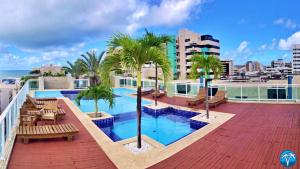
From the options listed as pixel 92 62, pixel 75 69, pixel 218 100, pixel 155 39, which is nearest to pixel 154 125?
pixel 218 100

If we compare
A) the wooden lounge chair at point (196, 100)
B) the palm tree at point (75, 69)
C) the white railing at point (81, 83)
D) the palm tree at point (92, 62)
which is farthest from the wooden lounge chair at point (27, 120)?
the palm tree at point (75, 69)

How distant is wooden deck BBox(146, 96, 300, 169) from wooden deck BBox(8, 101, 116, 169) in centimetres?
140

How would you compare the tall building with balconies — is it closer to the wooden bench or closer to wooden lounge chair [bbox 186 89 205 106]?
wooden lounge chair [bbox 186 89 205 106]

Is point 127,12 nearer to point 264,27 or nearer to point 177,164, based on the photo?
point 177,164

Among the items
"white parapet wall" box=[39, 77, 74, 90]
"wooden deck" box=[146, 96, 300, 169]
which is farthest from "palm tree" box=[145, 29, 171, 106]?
"white parapet wall" box=[39, 77, 74, 90]

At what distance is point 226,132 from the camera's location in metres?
7.03

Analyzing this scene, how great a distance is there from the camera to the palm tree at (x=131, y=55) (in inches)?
213

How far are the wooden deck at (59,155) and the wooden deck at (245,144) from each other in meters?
1.40

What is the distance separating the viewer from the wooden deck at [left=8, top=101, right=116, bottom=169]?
454 cm

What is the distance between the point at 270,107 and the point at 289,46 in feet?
392

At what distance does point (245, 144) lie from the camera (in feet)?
19.1

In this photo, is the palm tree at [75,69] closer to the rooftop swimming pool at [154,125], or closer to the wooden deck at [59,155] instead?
the rooftop swimming pool at [154,125]

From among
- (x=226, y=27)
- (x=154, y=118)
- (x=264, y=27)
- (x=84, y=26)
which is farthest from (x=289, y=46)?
(x=154, y=118)

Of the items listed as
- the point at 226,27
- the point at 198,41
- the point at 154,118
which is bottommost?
the point at 154,118
